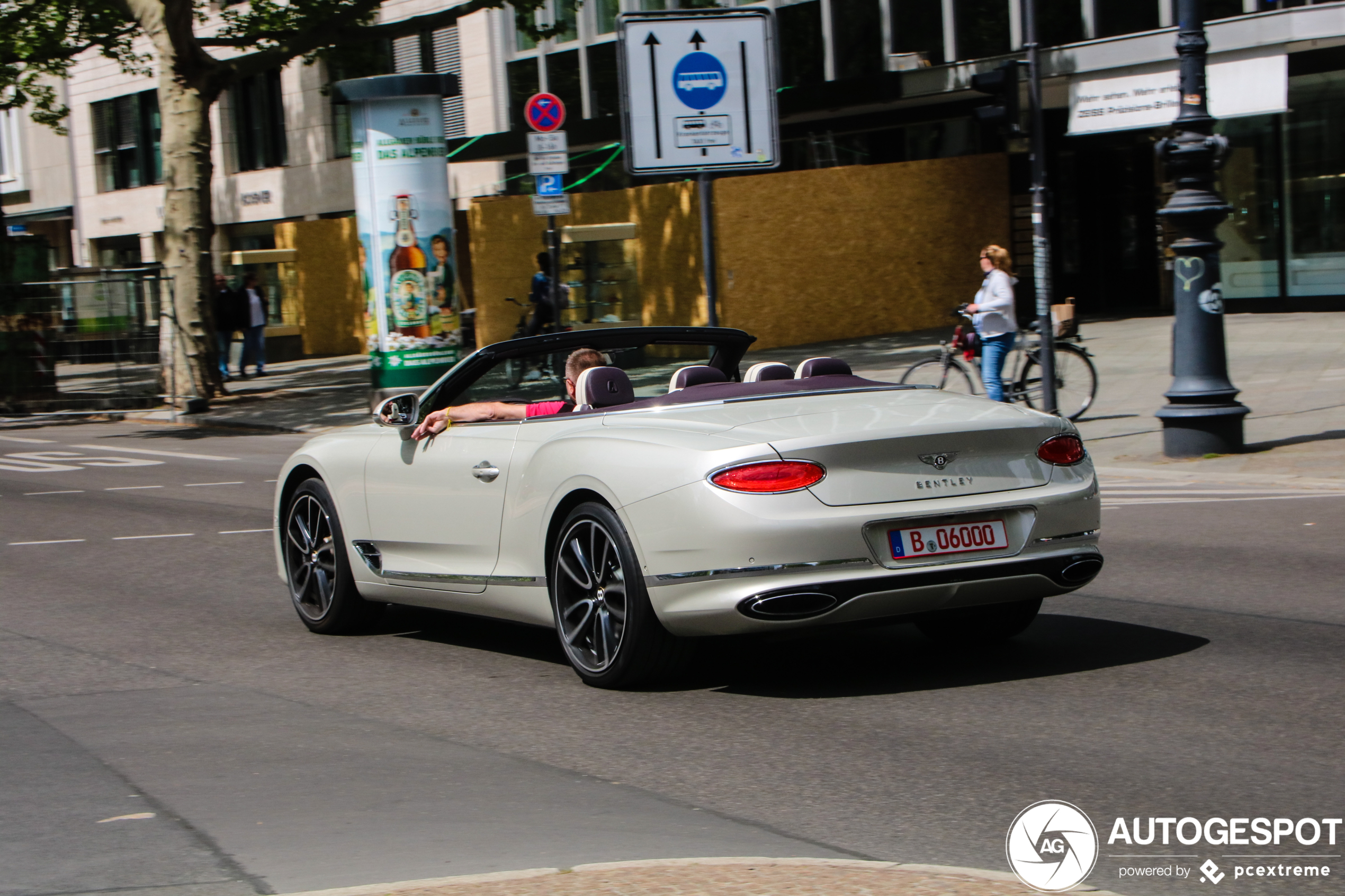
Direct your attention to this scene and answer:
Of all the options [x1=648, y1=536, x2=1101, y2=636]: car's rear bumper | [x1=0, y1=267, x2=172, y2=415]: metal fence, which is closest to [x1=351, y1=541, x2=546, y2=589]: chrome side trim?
[x1=648, y1=536, x2=1101, y2=636]: car's rear bumper

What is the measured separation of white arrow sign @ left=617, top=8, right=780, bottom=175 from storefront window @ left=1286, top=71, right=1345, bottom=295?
1315 cm

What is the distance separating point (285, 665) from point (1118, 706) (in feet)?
11.4

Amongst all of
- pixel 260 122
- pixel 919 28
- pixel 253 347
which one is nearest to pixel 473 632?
pixel 919 28

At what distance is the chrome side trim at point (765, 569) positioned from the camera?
5.66 meters

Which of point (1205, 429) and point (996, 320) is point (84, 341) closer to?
point (996, 320)

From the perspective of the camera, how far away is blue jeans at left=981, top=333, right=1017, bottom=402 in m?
15.4

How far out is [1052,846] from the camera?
4113 mm

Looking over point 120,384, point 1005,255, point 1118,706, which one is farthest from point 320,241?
point 1118,706

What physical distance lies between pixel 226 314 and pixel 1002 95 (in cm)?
1860

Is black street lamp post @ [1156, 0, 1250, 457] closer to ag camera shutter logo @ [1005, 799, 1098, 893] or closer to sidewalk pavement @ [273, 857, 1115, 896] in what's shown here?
ag camera shutter logo @ [1005, 799, 1098, 893]

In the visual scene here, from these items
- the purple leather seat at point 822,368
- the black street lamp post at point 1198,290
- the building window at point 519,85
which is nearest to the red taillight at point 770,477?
the purple leather seat at point 822,368

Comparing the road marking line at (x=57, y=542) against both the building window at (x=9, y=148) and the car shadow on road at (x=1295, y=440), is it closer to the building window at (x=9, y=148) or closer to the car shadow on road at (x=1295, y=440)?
the car shadow on road at (x=1295, y=440)

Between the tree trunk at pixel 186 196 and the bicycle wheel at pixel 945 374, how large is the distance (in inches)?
469

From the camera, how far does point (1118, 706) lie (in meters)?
5.62
